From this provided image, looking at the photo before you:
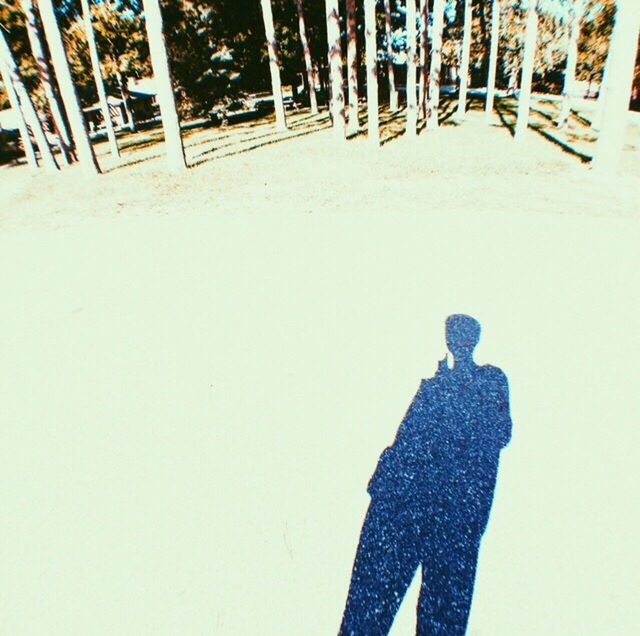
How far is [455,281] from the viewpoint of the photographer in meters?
6.03

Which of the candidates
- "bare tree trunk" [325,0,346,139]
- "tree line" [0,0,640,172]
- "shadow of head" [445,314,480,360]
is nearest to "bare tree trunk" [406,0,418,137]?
"tree line" [0,0,640,172]

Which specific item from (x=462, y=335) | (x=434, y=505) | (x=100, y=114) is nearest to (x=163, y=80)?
(x=462, y=335)

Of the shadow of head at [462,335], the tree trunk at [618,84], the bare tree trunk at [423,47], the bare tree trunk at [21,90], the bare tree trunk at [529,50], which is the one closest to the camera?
the shadow of head at [462,335]

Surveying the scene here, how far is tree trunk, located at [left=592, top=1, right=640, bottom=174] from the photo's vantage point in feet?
30.9

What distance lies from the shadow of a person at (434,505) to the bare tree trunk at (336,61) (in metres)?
17.0

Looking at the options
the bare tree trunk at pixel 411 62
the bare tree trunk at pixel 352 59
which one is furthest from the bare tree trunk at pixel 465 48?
the bare tree trunk at pixel 411 62

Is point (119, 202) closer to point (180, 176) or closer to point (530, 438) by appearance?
point (180, 176)

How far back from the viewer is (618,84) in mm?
9945

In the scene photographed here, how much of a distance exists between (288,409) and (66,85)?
635 inches

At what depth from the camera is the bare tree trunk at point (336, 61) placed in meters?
15.6

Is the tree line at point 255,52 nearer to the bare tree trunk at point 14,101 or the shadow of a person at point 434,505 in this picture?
the bare tree trunk at point 14,101

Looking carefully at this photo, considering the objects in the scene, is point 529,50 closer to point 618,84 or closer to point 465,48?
point 618,84

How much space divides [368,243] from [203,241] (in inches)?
142

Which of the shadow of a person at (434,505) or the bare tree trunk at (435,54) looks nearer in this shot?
the shadow of a person at (434,505)
